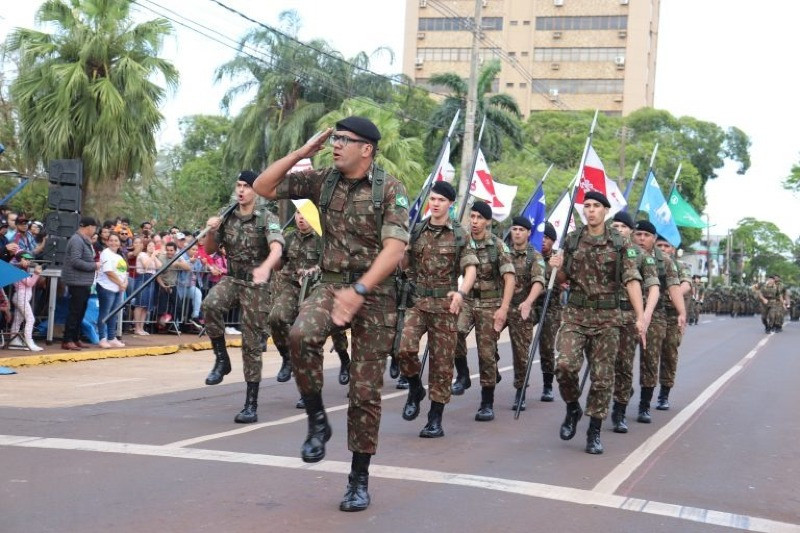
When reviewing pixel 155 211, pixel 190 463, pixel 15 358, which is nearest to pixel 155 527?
pixel 190 463

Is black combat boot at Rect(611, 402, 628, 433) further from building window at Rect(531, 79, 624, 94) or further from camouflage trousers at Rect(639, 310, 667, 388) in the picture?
building window at Rect(531, 79, 624, 94)

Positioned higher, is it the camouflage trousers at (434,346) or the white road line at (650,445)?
the camouflage trousers at (434,346)

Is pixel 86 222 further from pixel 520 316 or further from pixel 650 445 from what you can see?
pixel 650 445

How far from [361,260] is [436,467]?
6.34ft

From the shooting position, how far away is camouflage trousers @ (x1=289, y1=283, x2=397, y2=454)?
18.5ft

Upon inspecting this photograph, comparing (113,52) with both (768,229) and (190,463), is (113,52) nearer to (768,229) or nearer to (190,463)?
(190,463)

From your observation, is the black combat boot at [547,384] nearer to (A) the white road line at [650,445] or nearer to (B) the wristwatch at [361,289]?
(A) the white road line at [650,445]

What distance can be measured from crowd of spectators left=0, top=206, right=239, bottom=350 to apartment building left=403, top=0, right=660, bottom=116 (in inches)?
3046

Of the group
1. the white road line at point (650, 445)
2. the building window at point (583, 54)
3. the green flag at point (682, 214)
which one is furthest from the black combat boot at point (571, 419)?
the building window at point (583, 54)

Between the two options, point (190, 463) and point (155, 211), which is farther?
point (155, 211)

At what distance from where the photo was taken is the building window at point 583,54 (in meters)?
93.9

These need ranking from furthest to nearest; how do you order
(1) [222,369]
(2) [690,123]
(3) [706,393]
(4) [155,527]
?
(2) [690,123]
(3) [706,393]
(1) [222,369]
(4) [155,527]

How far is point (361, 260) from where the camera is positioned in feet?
18.8

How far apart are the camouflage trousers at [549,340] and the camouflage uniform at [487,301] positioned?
172 cm
